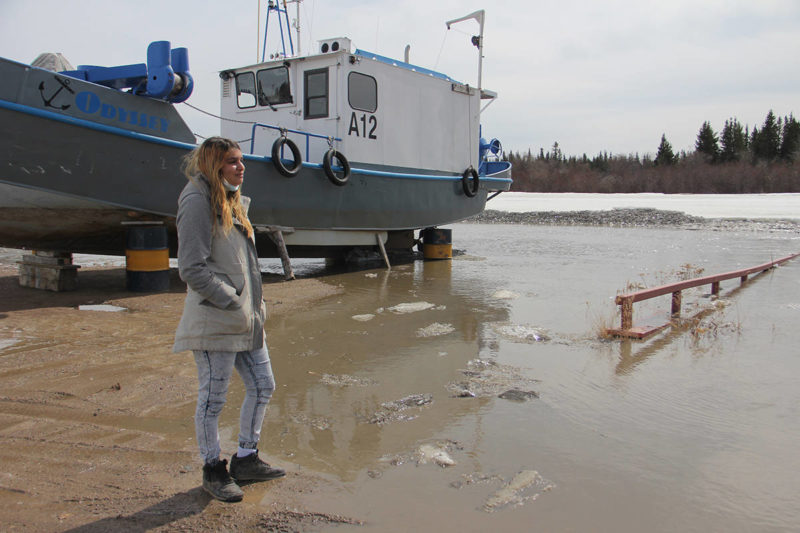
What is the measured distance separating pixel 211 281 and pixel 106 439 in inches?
51.2

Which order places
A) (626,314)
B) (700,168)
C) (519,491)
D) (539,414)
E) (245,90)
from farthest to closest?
(700,168) < (245,90) < (626,314) < (539,414) < (519,491)

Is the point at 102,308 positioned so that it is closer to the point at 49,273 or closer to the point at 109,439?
the point at 49,273

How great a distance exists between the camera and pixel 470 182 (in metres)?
13.2

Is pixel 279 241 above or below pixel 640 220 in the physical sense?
below

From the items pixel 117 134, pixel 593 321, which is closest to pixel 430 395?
pixel 593 321

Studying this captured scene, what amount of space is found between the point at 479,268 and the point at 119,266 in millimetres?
6394

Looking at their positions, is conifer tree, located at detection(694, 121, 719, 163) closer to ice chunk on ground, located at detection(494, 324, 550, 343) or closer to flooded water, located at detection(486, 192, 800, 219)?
flooded water, located at detection(486, 192, 800, 219)

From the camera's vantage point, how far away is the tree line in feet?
158

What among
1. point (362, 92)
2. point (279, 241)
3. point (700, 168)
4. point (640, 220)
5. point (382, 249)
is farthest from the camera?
point (700, 168)

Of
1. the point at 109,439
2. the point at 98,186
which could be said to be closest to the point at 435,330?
the point at 109,439

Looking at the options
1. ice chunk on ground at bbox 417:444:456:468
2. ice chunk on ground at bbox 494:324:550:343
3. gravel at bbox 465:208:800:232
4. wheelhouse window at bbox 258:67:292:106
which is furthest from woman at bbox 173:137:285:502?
gravel at bbox 465:208:800:232

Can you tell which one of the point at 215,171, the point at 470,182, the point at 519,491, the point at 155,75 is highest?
the point at 155,75

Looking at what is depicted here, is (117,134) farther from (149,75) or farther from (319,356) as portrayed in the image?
(319,356)

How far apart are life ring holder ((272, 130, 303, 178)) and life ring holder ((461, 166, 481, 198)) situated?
16.0 ft
